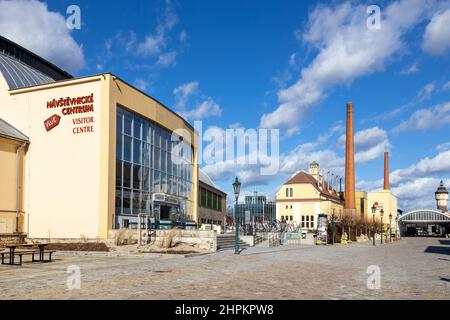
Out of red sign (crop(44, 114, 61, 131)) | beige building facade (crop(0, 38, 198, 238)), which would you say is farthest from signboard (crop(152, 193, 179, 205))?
red sign (crop(44, 114, 61, 131))

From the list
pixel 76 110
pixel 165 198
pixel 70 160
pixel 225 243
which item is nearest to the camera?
pixel 70 160

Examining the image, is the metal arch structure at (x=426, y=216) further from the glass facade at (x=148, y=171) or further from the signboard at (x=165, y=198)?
the signboard at (x=165, y=198)

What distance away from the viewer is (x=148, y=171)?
33656mm

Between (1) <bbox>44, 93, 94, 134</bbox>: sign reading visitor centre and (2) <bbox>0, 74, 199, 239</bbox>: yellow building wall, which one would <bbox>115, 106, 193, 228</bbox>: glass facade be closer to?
(2) <bbox>0, 74, 199, 239</bbox>: yellow building wall

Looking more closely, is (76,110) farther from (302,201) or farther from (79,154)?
(302,201)

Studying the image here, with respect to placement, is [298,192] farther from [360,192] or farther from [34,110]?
[34,110]

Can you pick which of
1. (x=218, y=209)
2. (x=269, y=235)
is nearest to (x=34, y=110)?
(x=269, y=235)

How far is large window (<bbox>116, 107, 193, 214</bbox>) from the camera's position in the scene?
30172 mm

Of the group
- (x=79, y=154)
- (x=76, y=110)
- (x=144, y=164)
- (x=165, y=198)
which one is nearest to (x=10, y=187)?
(x=79, y=154)

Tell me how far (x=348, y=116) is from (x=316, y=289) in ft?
224

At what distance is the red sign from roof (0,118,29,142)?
1771 millimetres

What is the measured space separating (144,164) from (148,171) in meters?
0.77

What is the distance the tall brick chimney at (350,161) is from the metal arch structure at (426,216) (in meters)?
44.1

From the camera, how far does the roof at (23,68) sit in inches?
1323
